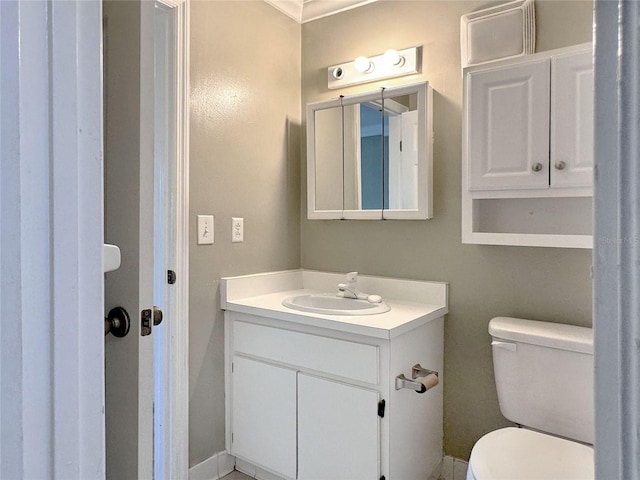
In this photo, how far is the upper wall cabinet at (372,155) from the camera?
6.55 ft

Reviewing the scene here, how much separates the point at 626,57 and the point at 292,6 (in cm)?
232

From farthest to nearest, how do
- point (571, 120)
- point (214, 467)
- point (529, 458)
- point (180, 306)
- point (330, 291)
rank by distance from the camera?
1. point (330, 291)
2. point (214, 467)
3. point (180, 306)
4. point (571, 120)
5. point (529, 458)

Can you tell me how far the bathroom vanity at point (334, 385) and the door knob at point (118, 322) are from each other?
3.27ft

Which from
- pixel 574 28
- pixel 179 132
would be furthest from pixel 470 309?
pixel 179 132

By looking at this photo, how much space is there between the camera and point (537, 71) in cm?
159

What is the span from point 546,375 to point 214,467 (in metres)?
1.46

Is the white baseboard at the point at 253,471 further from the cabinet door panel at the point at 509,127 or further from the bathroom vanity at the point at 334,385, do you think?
the cabinet door panel at the point at 509,127

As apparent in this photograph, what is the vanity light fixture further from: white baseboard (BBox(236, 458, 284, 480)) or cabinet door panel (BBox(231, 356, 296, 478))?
white baseboard (BBox(236, 458, 284, 480))

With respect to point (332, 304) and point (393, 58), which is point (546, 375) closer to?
point (332, 304)

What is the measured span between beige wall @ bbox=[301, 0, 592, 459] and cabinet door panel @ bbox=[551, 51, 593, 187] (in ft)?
0.87

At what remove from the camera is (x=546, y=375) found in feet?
5.15

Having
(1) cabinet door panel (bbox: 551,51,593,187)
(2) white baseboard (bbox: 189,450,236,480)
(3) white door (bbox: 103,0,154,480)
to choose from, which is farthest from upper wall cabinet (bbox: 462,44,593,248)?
(2) white baseboard (bbox: 189,450,236,480)

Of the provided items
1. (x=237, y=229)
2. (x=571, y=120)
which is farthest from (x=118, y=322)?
(x=571, y=120)

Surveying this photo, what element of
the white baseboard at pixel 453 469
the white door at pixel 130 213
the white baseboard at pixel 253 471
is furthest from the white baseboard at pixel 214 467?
the white door at pixel 130 213
